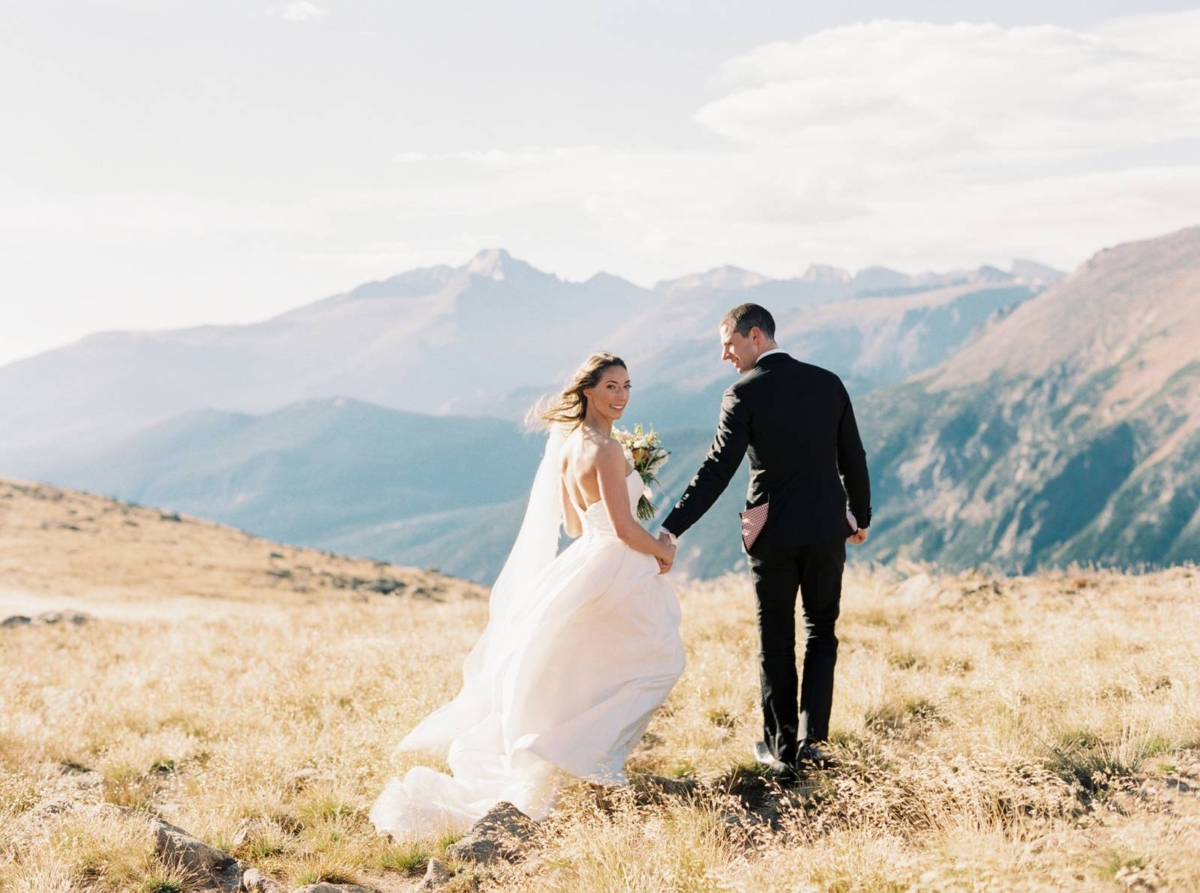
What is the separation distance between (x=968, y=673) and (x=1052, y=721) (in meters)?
2.05

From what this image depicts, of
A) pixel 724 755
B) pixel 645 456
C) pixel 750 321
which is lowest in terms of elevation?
pixel 724 755

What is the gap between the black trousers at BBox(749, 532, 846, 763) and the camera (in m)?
6.26

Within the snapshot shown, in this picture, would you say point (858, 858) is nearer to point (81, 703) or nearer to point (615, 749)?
point (615, 749)

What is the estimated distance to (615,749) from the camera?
6211mm

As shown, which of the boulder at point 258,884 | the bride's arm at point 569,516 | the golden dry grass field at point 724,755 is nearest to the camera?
the golden dry grass field at point 724,755

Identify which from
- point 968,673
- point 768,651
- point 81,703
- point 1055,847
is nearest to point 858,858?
point 1055,847

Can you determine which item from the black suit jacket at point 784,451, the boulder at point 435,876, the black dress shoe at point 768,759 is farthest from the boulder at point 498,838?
the black suit jacket at point 784,451

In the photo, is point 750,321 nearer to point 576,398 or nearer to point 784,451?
point 784,451

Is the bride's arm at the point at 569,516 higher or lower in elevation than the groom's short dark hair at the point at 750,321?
lower

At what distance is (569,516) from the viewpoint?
698cm

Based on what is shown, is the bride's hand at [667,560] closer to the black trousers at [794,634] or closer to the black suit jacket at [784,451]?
the black suit jacket at [784,451]

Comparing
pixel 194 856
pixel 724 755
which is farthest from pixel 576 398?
pixel 194 856

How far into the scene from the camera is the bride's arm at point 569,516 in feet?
22.6

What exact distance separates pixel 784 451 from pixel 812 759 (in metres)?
2.04
